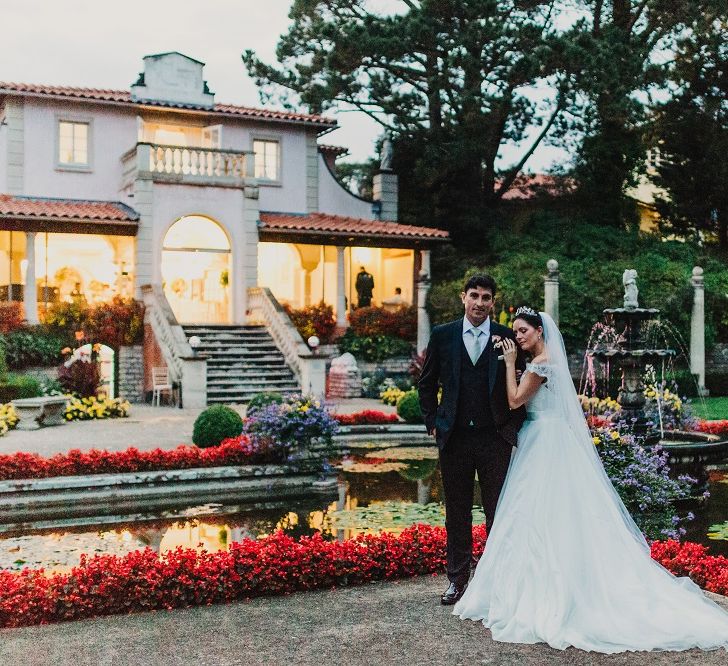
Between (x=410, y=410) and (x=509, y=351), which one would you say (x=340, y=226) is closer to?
(x=410, y=410)

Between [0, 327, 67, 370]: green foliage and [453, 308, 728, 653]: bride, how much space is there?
18347 mm

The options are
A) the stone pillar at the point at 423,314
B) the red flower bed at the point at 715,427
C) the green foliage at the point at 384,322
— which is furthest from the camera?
the green foliage at the point at 384,322

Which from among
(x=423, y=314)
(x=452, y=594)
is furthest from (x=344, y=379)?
(x=452, y=594)

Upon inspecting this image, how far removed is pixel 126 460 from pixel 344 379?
1169 centimetres

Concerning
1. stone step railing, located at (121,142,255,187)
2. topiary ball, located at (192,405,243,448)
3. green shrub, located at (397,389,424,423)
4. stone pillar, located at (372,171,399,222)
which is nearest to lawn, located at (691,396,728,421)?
green shrub, located at (397,389,424,423)

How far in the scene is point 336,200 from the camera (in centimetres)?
3002

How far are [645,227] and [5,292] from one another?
81.6 ft

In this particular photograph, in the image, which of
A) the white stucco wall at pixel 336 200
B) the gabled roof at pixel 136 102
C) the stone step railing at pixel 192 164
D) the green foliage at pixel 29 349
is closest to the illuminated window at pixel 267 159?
the gabled roof at pixel 136 102

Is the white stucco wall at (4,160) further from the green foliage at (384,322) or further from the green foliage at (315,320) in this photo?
the green foliage at (384,322)

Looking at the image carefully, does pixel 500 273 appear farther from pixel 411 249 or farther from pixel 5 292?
pixel 5 292

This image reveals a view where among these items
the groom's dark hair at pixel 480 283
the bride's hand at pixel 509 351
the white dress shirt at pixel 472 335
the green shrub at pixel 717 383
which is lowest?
the green shrub at pixel 717 383

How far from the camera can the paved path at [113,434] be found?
14.5m

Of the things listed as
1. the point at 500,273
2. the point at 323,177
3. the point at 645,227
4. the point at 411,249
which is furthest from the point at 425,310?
the point at 645,227

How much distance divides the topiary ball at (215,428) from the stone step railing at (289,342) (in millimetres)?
6546
